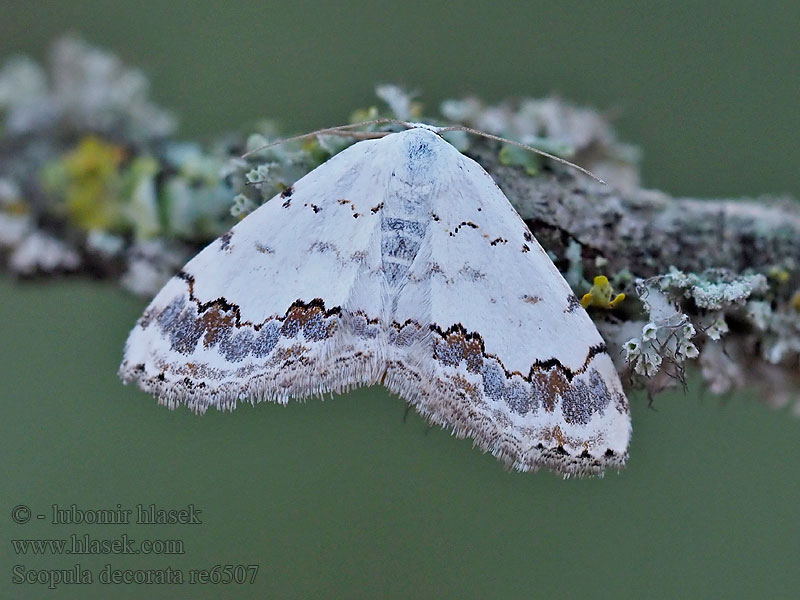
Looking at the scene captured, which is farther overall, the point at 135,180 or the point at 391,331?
the point at 135,180

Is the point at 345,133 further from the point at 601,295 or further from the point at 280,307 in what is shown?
the point at 601,295

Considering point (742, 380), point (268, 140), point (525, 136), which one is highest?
point (525, 136)

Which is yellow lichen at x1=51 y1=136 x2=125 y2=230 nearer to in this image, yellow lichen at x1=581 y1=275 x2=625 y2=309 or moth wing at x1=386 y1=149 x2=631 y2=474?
moth wing at x1=386 y1=149 x2=631 y2=474

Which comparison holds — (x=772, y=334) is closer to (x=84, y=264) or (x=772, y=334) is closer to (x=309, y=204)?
(x=309, y=204)

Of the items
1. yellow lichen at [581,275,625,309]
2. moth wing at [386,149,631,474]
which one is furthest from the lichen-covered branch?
moth wing at [386,149,631,474]

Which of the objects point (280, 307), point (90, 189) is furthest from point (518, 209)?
point (90, 189)

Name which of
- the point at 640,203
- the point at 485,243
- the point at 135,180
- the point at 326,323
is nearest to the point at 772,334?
the point at 640,203

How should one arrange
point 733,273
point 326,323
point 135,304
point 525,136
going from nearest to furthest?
point 326,323, point 733,273, point 525,136, point 135,304

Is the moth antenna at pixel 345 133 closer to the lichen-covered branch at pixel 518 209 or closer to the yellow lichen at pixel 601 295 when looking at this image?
the lichen-covered branch at pixel 518 209

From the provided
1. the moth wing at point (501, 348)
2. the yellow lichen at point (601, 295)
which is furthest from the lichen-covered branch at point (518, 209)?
the moth wing at point (501, 348)
